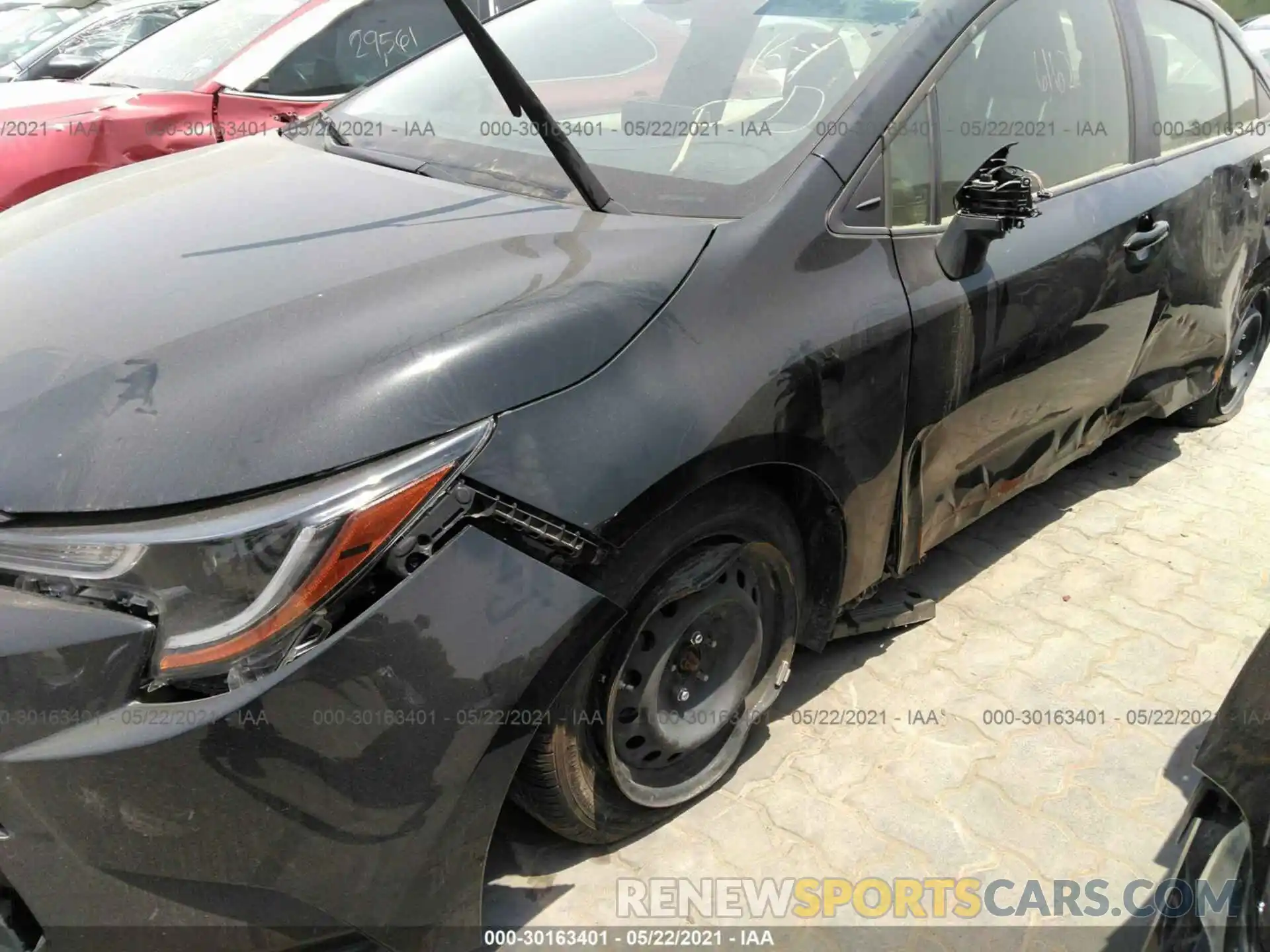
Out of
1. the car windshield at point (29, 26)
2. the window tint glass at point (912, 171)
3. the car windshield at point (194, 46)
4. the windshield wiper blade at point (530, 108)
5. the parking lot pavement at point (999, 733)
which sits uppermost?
the car windshield at point (29, 26)

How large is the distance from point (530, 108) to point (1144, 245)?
203cm

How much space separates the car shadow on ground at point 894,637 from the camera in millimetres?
2045

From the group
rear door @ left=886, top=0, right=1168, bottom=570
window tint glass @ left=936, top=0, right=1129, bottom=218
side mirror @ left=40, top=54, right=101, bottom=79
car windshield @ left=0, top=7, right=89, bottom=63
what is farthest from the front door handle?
car windshield @ left=0, top=7, right=89, bottom=63

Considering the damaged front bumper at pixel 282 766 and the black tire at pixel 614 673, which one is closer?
the damaged front bumper at pixel 282 766

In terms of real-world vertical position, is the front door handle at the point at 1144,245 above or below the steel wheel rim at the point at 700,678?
above

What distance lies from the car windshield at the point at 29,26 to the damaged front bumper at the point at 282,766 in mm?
9991

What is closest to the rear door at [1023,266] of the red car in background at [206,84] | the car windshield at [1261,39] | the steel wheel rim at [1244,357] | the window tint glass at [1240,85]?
the window tint glass at [1240,85]

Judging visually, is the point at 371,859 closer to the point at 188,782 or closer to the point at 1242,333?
the point at 188,782

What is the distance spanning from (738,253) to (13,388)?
4.19 ft

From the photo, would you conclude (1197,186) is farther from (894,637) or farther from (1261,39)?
(1261,39)

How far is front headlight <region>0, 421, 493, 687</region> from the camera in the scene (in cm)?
134

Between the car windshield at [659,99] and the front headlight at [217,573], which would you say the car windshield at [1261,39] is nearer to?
the car windshield at [659,99]

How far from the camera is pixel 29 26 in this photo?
9938mm

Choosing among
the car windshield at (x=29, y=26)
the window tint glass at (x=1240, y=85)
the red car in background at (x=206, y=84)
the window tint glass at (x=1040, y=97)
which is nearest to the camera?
the window tint glass at (x=1040, y=97)
